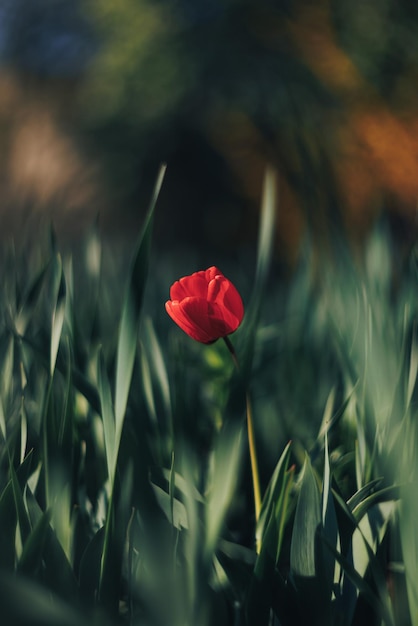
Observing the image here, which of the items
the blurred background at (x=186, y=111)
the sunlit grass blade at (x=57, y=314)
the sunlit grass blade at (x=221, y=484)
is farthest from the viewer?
the blurred background at (x=186, y=111)

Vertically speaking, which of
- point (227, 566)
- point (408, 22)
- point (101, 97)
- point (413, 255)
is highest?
point (101, 97)

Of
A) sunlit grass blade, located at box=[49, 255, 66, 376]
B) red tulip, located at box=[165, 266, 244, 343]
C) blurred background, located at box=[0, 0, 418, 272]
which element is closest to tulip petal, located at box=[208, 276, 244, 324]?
red tulip, located at box=[165, 266, 244, 343]

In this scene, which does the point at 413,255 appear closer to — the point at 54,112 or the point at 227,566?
the point at 227,566

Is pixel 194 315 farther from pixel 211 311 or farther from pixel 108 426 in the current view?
pixel 108 426

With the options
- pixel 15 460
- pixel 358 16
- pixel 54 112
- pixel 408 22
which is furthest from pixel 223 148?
pixel 15 460

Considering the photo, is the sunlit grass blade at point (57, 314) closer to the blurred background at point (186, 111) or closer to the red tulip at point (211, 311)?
the red tulip at point (211, 311)

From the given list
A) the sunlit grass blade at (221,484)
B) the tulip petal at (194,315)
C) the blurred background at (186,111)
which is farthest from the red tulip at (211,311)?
the blurred background at (186,111)
